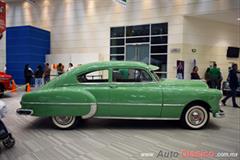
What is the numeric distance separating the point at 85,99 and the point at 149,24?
39.8 ft

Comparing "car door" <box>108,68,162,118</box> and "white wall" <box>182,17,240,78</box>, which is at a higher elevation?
"white wall" <box>182,17,240,78</box>

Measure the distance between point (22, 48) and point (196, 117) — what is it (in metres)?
15.9

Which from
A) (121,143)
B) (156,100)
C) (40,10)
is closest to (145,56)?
(40,10)

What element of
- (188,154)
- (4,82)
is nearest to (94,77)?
(188,154)

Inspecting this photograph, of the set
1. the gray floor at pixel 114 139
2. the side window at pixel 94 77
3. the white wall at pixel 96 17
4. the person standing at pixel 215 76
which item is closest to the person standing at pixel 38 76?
the white wall at pixel 96 17

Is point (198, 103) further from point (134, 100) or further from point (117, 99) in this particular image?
point (117, 99)

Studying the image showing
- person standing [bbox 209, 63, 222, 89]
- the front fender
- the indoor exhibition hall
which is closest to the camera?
the indoor exhibition hall

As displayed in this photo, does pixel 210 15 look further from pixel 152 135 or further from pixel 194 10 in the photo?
pixel 152 135

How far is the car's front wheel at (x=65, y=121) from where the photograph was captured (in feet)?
18.3

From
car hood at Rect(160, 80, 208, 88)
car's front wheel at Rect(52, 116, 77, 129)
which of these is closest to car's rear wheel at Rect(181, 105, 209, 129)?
car hood at Rect(160, 80, 208, 88)

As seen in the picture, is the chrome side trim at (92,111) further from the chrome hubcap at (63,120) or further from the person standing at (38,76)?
the person standing at (38,76)

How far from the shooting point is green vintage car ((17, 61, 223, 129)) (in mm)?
5480

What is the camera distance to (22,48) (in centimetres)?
1841

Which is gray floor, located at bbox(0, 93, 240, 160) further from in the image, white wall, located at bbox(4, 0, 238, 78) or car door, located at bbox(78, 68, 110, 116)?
white wall, located at bbox(4, 0, 238, 78)
